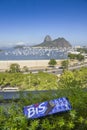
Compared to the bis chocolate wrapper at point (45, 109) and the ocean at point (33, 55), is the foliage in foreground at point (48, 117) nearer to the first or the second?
the bis chocolate wrapper at point (45, 109)

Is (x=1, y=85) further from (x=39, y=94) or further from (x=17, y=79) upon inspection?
(x=39, y=94)

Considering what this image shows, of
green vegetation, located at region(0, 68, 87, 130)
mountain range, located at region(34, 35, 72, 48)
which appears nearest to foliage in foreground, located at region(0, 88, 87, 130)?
green vegetation, located at region(0, 68, 87, 130)

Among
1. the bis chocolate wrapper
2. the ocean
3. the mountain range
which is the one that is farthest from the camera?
the mountain range

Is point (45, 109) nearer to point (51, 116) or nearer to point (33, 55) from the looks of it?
point (51, 116)

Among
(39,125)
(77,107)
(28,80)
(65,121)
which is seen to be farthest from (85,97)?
(28,80)

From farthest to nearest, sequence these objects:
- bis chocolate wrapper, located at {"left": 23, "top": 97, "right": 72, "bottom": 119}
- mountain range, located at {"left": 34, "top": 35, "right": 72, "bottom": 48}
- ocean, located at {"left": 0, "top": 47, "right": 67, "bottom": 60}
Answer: mountain range, located at {"left": 34, "top": 35, "right": 72, "bottom": 48}, ocean, located at {"left": 0, "top": 47, "right": 67, "bottom": 60}, bis chocolate wrapper, located at {"left": 23, "top": 97, "right": 72, "bottom": 119}

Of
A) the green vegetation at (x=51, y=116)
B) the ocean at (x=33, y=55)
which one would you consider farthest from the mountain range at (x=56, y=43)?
the green vegetation at (x=51, y=116)

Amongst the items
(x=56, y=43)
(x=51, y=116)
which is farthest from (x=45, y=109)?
(x=56, y=43)

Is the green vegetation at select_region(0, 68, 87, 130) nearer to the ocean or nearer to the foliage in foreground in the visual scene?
the foliage in foreground

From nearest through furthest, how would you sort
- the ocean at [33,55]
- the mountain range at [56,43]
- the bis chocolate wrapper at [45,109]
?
1. the bis chocolate wrapper at [45,109]
2. the ocean at [33,55]
3. the mountain range at [56,43]
